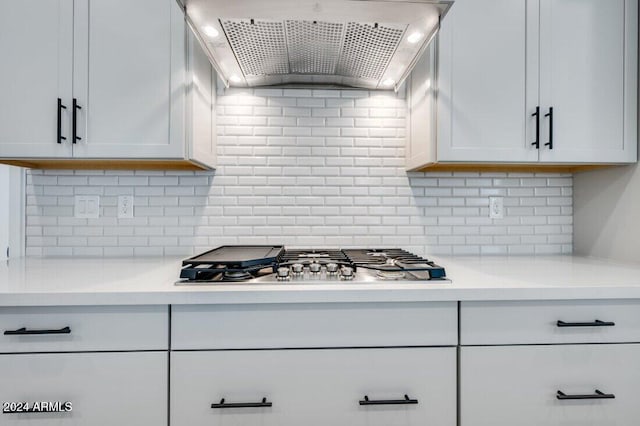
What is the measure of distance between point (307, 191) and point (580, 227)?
1430 millimetres

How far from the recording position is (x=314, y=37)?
1359mm

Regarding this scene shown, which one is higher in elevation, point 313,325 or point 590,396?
point 313,325

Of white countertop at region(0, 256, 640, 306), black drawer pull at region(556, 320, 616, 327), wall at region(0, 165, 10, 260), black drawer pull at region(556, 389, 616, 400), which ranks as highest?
wall at region(0, 165, 10, 260)

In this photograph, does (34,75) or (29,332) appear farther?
(34,75)

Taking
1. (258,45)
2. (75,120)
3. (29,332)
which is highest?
(258,45)

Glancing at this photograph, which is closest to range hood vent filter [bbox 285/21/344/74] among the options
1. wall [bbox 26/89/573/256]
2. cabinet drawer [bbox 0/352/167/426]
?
wall [bbox 26/89/573/256]

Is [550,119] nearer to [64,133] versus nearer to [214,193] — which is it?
[214,193]

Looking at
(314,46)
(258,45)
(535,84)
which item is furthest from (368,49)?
(535,84)

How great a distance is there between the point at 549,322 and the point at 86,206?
2033 mm

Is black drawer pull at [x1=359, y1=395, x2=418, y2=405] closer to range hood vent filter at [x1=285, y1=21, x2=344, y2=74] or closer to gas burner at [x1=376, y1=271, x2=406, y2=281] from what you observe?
gas burner at [x1=376, y1=271, x2=406, y2=281]

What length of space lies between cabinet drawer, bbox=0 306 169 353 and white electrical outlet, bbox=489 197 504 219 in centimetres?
164

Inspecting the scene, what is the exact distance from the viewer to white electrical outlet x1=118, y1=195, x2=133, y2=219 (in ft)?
6.08

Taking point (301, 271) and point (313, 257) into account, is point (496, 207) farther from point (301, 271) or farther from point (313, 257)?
point (301, 271)

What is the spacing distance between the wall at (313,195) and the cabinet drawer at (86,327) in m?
0.77
